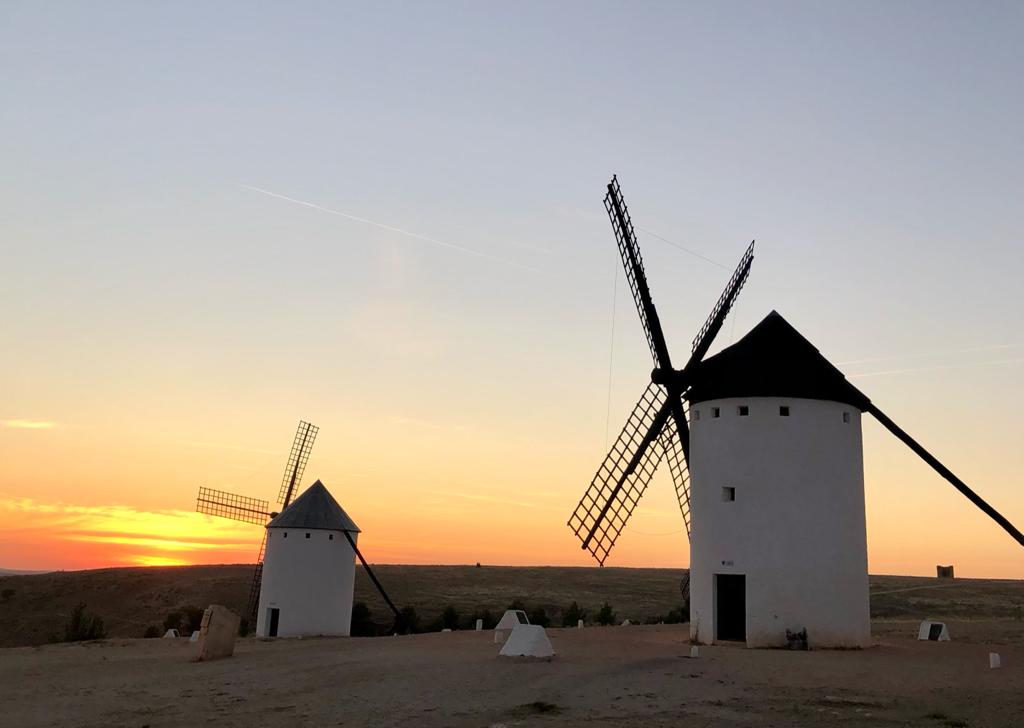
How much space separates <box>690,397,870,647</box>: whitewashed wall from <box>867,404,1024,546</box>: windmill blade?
2.90 feet

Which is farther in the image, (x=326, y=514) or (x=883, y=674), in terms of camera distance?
(x=326, y=514)

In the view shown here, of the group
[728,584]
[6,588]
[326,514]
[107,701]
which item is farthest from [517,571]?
[107,701]

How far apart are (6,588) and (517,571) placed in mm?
40464

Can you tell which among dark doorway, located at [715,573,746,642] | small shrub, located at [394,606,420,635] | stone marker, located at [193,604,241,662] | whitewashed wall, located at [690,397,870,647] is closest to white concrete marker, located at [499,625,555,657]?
whitewashed wall, located at [690,397,870,647]

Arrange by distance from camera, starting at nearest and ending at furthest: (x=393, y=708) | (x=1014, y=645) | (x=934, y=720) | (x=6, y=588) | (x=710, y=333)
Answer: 1. (x=934, y=720)
2. (x=393, y=708)
3. (x=1014, y=645)
4. (x=710, y=333)
5. (x=6, y=588)

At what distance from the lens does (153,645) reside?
2911 centimetres

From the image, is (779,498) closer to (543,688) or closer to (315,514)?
Answer: (543,688)

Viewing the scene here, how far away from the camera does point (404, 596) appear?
57.5 m

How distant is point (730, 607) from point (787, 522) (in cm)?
295

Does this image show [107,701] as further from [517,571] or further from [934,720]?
[517,571]

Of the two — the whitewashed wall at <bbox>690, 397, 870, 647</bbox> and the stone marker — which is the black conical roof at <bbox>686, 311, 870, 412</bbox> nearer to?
the whitewashed wall at <bbox>690, 397, 870, 647</bbox>

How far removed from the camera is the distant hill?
162 ft

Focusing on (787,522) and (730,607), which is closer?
(787,522)

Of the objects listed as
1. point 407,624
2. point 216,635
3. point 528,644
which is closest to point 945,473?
point 528,644
